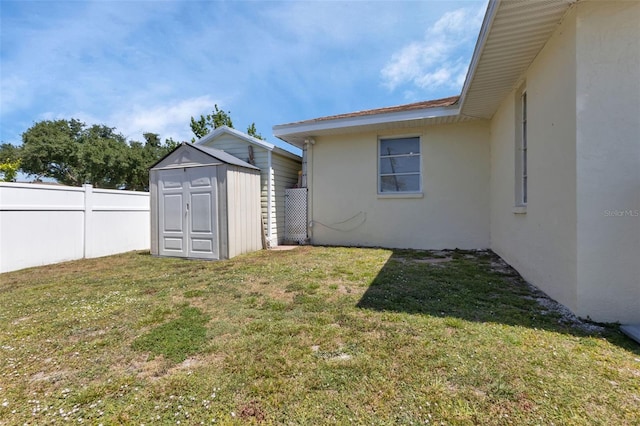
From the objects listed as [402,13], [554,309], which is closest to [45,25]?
[402,13]

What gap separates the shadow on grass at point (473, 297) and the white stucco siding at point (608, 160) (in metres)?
0.35

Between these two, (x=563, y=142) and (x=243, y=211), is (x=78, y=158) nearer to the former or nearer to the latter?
(x=243, y=211)

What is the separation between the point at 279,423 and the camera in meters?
1.53

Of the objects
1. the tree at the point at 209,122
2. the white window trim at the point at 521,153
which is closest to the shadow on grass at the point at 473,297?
the white window trim at the point at 521,153

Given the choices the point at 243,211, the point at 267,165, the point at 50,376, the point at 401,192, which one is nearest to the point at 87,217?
the point at 243,211

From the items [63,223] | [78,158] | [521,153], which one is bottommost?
[63,223]

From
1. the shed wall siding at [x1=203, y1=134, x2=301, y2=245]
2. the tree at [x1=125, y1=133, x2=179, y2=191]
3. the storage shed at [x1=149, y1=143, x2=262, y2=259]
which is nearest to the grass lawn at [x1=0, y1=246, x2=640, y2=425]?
the storage shed at [x1=149, y1=143, x2=262, y2=259]

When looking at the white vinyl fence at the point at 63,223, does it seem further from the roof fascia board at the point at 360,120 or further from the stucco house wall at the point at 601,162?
the stucco house wall at the point at 601,162

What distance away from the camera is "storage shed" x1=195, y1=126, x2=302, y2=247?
7812 mm

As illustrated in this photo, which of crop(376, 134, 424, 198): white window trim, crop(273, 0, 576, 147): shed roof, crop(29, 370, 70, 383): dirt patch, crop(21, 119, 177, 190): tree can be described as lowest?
crop(29, 370, 70, 383): dirt patch

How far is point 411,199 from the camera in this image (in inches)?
290

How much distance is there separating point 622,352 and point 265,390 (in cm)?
269

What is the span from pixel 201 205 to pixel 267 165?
6.97 ft

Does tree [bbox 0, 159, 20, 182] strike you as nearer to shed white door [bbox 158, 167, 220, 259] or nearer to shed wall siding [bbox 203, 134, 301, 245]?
shed white door [bbox 158, 167, 220, 259]
